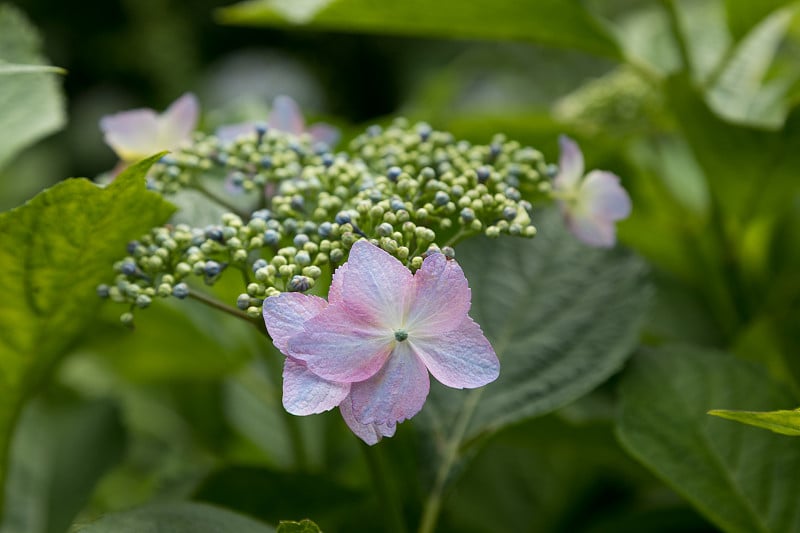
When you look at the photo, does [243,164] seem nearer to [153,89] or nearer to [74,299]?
[74,299]

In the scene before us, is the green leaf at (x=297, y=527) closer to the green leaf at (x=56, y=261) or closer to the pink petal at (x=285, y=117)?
the green leaf at (x=56, y=261)

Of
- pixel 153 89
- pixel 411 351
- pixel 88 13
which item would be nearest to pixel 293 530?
pixel 411 351

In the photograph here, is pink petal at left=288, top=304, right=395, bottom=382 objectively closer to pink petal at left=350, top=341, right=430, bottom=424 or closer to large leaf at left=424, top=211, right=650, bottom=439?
pink petal at left=350, top=341, right=430, bottom=424

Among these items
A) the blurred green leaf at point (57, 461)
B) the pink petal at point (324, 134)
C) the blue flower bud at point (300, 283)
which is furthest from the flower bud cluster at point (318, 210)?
the blurred green leaf at point (57, 461)

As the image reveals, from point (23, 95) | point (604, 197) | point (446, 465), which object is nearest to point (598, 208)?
point (604, 197)

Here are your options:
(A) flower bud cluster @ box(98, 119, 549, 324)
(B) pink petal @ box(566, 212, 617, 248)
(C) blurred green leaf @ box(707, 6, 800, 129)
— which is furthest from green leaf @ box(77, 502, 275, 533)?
(C) blurred green leaf @ box(707, 6, 800, 129)

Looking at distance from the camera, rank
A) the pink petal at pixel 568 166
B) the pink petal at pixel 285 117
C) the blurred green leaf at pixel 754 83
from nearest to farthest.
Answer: the pink petal at pixel 568 166 < the pink petal at pixel 285 117 < the blurred green leaf at pixel 754 83

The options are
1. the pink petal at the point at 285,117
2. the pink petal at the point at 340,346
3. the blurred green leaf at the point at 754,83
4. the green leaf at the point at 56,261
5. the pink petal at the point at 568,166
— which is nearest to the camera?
the pink petal at the point at 340,346
